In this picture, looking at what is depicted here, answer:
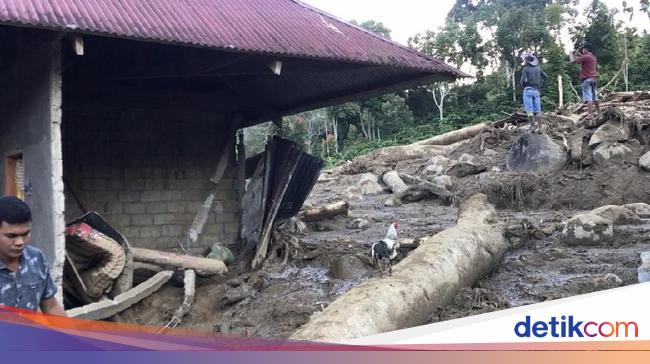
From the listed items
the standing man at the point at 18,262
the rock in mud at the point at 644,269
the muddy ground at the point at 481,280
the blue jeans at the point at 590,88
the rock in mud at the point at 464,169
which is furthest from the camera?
the rock in mud at the point at 464,169

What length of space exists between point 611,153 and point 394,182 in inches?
231

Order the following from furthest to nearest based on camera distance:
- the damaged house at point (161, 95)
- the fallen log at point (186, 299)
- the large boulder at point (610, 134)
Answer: the large boulder at point (610, 134)
the fallen log at point (186, 299)
the damaged house at point (161, 95)

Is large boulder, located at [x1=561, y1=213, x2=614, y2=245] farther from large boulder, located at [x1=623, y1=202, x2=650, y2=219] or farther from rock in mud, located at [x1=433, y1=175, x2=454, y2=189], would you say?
rock in mud, located at [x1=433, y1=175, x2=454, y2=189]

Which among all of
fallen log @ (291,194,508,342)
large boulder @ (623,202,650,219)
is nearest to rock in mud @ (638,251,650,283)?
fallen log @ (291,194,508,342)

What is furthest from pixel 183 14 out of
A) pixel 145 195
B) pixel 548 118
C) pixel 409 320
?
pixel 548 118

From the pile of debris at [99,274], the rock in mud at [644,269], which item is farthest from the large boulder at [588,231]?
the pile of debris at [99,274]

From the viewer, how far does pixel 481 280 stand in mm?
7098

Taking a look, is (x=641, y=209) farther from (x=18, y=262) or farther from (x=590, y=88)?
(x=18, y=262)

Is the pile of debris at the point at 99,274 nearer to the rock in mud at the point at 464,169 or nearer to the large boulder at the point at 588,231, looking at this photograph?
the large boulder at the point at 588,231

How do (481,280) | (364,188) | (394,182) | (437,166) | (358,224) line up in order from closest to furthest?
(481,280)
(358,224)
(394,182)
(437,166)
(364,188)

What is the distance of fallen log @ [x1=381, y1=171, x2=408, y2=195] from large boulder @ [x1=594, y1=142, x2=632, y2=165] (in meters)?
4.67

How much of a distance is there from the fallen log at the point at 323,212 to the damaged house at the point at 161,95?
5.60 ft

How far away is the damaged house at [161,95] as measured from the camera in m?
6.78

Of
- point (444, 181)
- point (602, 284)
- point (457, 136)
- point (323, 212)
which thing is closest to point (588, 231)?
point (602, 284)
